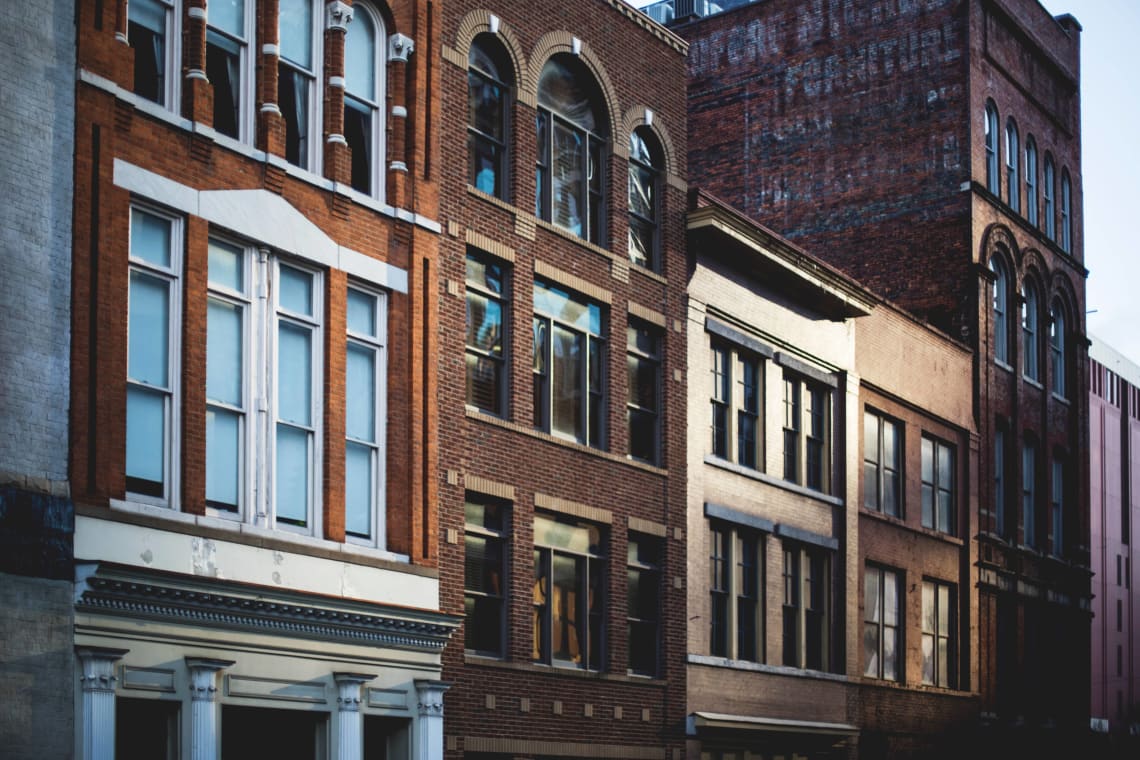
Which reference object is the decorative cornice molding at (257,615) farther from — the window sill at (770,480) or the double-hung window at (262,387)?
the window sill at (770,480)

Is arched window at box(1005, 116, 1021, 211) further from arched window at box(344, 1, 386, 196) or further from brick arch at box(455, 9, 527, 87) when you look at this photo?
arched window at box(344, 1, 386, 196)

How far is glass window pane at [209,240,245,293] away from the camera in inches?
835

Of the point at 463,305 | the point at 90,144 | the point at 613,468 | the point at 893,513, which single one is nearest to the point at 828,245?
the point at 893,513

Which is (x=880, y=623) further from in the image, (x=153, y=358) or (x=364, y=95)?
(x=153, y=358)

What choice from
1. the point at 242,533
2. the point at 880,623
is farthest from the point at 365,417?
the point at 880,623

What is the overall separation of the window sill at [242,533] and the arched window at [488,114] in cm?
636

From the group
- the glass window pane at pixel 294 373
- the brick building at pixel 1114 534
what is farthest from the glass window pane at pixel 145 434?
the brick building at pixel 1114 534

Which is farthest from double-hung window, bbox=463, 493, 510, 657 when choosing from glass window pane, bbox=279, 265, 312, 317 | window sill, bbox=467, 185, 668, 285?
glass window pane, bbox=279, 265, 312, 317

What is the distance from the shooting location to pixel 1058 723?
46.9 m

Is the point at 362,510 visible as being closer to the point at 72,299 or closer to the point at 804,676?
the point at 72,299

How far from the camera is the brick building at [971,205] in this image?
145 feet

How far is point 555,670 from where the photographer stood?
27359 millimetres

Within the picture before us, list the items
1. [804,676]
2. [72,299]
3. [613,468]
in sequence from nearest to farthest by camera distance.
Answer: [72,299]
[613,468]
[804,676]

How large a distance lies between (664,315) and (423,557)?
8675mm
